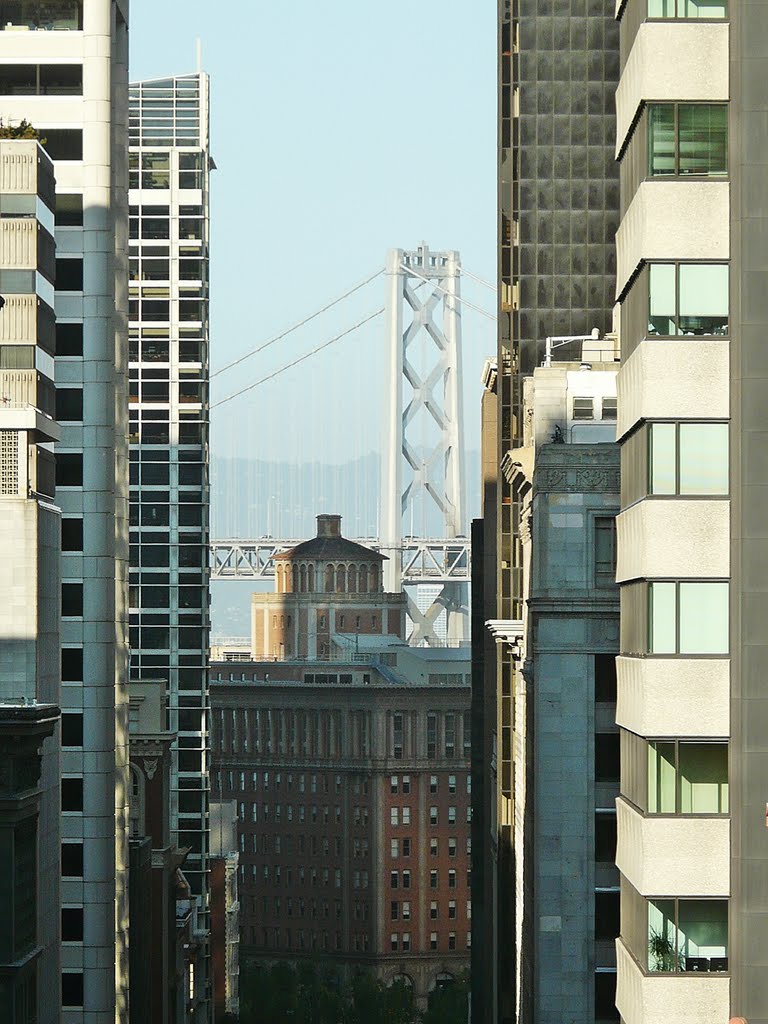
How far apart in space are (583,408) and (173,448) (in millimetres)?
89615

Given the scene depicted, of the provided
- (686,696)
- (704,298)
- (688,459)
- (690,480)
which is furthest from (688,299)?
(686,696)

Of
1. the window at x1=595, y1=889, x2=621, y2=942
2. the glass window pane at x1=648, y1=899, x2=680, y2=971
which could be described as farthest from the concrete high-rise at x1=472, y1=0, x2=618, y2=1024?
the glass window pane at x1=648, y1=899, x2=680, y2=971

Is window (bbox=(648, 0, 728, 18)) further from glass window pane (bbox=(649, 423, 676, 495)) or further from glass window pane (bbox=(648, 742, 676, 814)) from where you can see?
glass window pane (bbox=(648, 742, 676, 814))

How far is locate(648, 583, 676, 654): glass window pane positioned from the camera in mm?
41625

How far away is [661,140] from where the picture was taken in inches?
1645

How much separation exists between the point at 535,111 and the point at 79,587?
29833mm

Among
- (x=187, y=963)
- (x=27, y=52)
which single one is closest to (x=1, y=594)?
(x=27, y=52)

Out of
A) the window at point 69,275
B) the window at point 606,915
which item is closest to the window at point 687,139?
the window at point 606,915

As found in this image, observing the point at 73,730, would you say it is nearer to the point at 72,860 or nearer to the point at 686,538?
the point at 72,860

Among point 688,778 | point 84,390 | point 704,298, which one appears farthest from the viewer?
point 84,390

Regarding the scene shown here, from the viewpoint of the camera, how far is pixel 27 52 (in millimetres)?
89375

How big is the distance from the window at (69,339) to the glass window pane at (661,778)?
5071cm

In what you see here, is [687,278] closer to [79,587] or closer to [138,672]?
[79,587]

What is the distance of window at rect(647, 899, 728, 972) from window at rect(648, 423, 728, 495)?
7268 millimetres
